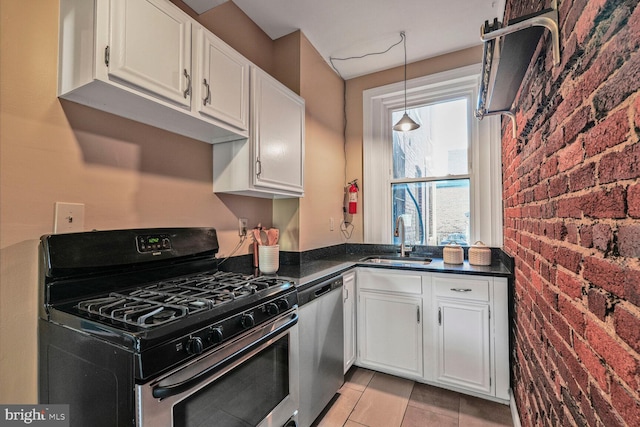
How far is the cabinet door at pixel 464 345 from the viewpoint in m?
1.91

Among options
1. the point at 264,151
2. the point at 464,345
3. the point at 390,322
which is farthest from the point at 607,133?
the point at 390,322

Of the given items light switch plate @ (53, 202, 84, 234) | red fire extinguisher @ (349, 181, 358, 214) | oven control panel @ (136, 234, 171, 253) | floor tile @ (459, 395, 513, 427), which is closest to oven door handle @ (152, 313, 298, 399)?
oven control panel @ (136, 234, 171, 253)

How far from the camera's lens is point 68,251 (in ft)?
3.54

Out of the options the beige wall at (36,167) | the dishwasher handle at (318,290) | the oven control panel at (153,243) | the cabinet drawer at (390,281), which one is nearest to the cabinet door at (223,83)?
the beige wall at (36,167)

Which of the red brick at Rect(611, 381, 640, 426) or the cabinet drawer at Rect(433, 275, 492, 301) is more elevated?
the red brick at Rect(611, 381, 640, 426)

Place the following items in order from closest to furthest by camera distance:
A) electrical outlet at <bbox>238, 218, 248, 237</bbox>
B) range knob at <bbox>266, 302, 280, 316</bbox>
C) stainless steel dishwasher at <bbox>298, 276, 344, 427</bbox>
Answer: range knob at <bbox>266, 302, 280, 316</bbox>, stainless steel dishwasher at <bbox>298, 276, 344, 427</bbox>, electrical outlet at <bbox>238, 218, 248, 237</bbox>

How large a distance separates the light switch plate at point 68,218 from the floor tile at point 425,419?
205 centimetres

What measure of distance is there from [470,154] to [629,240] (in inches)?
92.4

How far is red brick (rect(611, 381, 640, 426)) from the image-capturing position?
1.60 ft

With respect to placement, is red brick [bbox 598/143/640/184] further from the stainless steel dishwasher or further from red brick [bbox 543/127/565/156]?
the stainless steel dishwasher

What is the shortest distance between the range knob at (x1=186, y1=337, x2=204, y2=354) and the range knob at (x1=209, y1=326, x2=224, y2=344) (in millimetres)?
53

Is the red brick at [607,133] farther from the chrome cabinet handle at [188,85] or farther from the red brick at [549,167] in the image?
the chrome cabinet handle at [188,85]

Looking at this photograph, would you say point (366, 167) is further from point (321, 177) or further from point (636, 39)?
point (636, 39)

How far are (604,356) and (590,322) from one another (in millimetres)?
89
